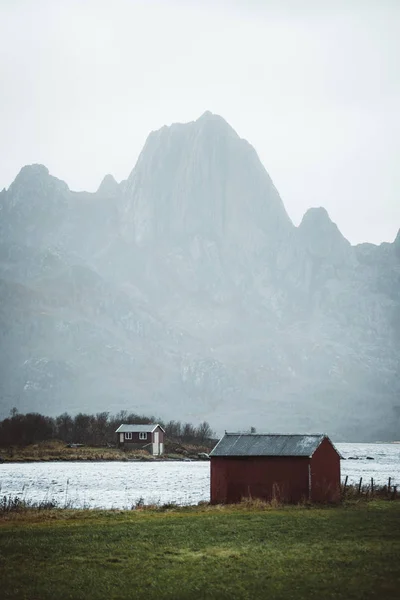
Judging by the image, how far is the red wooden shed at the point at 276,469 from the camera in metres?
44.3

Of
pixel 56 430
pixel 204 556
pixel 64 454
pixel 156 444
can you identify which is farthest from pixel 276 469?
pixel 56 430

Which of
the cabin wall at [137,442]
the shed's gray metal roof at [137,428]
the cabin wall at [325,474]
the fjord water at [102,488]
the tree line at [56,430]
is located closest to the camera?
the cabin wall at [325,474]

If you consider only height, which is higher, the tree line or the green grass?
the tree line

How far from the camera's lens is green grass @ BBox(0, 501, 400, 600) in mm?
21141

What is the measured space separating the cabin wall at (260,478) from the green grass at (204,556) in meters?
7.20

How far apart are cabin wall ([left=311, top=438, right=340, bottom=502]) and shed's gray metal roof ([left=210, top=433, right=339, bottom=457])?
546mm

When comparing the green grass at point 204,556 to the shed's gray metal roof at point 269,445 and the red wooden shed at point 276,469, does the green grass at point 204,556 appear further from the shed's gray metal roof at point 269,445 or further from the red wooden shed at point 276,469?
the shed's gray metal roof at point 269,445

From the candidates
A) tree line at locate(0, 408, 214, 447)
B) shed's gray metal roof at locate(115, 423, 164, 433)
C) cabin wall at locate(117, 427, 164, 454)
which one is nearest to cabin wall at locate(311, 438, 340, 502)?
cabin wall at locate(117, 427, 164, 454)

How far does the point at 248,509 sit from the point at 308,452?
5585mm

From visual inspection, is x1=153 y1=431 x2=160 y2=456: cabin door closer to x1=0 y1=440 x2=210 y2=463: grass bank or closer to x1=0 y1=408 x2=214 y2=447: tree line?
x1=0 y1=440 x2=210 y2=463: grass bank

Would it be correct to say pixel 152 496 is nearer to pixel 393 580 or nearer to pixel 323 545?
pixel 323 545

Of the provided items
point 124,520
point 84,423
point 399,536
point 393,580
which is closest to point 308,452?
point 124,520

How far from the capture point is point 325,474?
150ft

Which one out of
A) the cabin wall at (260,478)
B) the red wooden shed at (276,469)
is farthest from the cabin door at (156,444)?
the cabin wall at (260,478)
